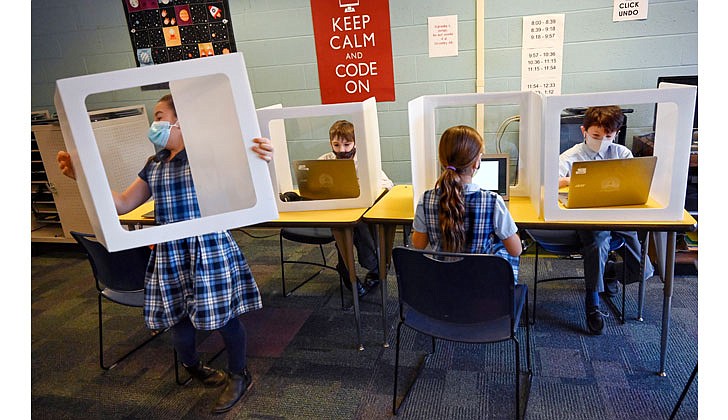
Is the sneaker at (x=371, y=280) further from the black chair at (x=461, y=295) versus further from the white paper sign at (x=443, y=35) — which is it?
the white paper sign at (x=443, y=35)

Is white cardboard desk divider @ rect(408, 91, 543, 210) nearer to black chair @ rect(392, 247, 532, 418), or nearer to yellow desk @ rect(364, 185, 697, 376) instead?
yellow desk @ rect(364, 185, 697, 376)

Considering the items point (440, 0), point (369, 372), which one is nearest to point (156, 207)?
point (369, 372)

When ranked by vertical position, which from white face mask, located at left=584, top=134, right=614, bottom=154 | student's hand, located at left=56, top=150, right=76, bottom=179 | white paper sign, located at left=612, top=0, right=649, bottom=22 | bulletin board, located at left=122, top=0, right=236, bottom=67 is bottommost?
white face mask, located at left=584, top=134, right=614, bottom=154

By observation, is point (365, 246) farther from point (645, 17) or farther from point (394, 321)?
point (645, 17)

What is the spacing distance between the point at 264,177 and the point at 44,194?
11.1ft

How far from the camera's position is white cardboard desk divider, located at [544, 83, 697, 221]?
167 cm

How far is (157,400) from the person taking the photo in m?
2.03

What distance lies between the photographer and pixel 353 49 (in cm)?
345

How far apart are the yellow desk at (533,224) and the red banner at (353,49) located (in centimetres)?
138

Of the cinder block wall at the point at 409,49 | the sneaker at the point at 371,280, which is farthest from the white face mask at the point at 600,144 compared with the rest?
the sneaker at the point at 371,280

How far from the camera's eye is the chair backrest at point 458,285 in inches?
58.5

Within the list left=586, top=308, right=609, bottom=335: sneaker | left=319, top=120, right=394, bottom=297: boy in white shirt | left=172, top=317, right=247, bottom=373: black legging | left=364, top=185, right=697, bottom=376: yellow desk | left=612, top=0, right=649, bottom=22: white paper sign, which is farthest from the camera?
left=612, top=0, right=649, bottom=22: white paper sign

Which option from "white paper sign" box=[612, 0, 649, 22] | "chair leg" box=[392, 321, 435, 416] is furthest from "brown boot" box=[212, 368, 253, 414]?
"white paper sign" box=[612, 0, 649, 22]

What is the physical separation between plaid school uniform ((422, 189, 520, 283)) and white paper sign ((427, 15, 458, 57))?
1917mm
